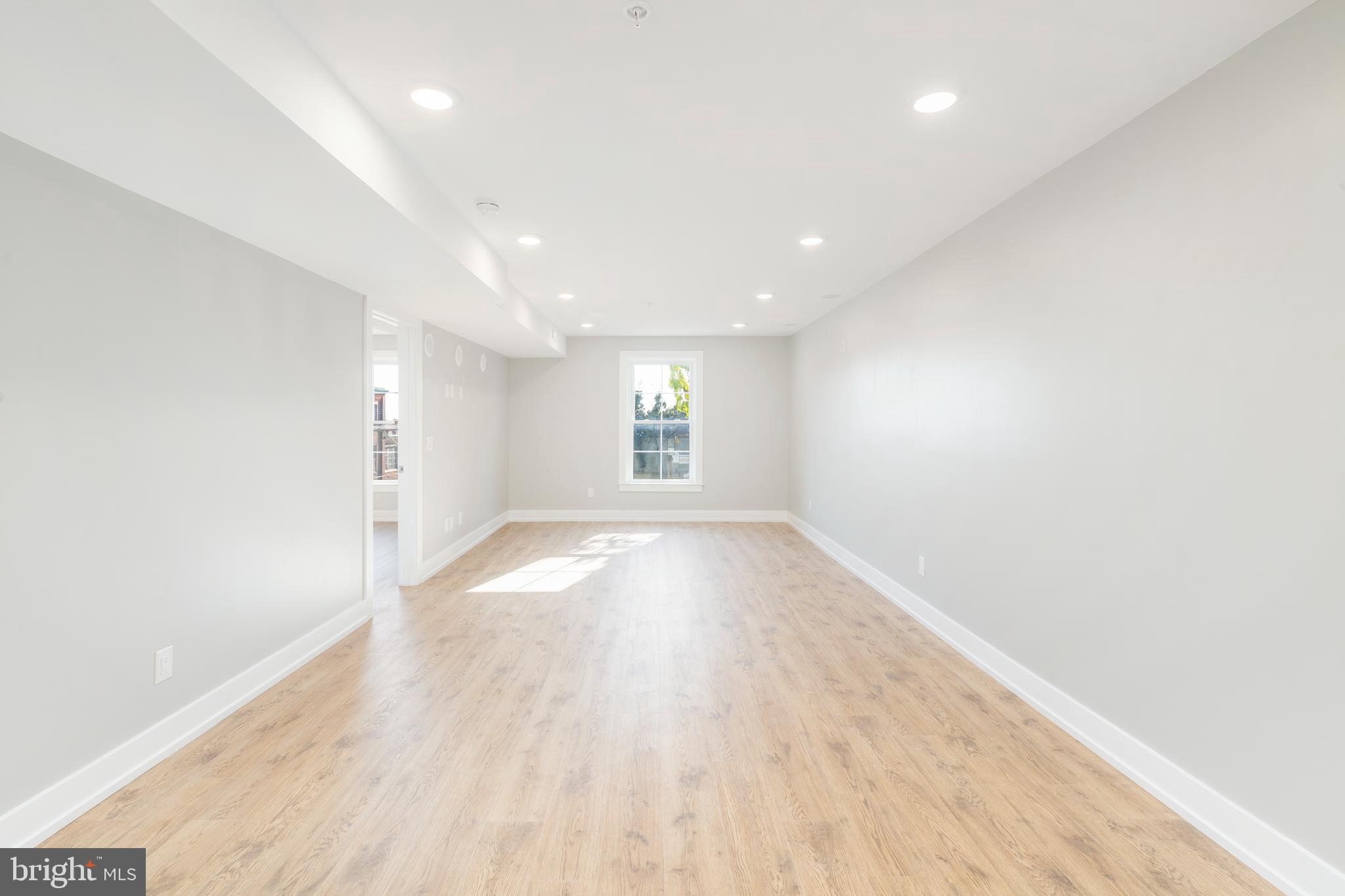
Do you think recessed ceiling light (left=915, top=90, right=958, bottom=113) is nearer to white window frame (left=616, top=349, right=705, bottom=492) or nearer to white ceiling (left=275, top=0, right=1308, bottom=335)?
white ceiling (left=275, top=0, right=1308, bottom=335)

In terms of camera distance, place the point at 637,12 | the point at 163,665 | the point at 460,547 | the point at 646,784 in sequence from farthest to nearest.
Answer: the point at 460,547
the point at 163,665
the point at 646,784
the point at 637,12

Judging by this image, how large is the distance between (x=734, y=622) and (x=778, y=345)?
4.73 metres

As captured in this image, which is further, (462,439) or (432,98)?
(462,439)

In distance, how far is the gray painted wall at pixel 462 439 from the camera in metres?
5.25

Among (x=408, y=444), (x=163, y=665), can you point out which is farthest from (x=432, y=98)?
(x=408, y=444)

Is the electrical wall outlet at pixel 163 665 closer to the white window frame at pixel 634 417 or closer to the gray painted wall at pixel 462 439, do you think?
the gray painted wall at pixel 462 439

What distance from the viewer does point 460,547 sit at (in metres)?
6.09

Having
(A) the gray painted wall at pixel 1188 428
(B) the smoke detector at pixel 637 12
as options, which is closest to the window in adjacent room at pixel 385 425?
(A) the gray painted wall at pixel 1188 428

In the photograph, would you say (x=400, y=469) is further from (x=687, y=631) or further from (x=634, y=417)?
(x=634, y=417)

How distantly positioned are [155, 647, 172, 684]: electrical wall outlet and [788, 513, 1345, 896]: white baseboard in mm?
3606

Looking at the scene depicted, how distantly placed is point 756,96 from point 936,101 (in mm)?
622

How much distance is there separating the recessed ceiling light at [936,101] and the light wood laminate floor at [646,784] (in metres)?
2.40

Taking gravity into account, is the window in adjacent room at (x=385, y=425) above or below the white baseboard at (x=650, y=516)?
above

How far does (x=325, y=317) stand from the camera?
350 centimetres
